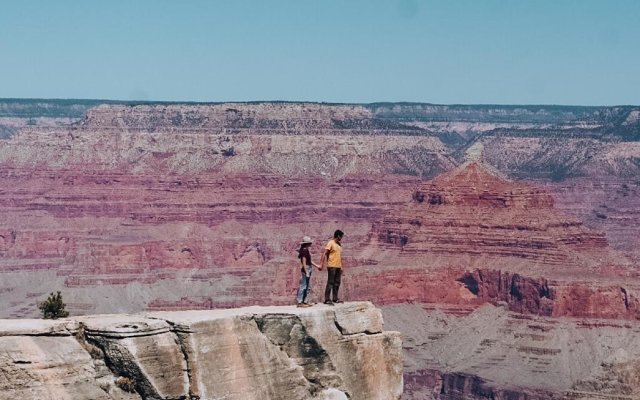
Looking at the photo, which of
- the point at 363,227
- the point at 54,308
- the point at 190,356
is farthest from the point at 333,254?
the point at 363,227

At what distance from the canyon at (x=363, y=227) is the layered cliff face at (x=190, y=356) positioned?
6250 centimetres

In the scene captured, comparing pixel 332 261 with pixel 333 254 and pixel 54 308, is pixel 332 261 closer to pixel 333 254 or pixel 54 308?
pixel 333 254

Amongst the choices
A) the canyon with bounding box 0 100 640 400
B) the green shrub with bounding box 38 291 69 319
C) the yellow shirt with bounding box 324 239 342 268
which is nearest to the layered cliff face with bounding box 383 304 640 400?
the canyon with bounding box 0 100 640 400

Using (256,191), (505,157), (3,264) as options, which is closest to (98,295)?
(3,264)

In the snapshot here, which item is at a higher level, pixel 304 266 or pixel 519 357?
pixel 304 266

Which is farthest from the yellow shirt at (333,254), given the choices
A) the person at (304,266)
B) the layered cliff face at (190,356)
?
the layered cliff face at (190,356)

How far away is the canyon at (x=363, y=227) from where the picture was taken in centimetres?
9562

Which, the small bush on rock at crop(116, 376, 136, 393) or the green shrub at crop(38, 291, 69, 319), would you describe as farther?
the green shrub at crop(38, 291, 69, 319)

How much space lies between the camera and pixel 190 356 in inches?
747

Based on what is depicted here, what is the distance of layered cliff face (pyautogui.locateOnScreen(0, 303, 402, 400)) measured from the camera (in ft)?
60.1

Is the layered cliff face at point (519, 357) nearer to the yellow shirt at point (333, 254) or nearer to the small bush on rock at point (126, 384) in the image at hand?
the yellow shirt at point (333, 254)

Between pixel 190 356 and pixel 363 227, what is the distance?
136 m

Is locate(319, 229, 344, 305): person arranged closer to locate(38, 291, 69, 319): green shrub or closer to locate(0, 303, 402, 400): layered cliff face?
locate(0, 303, 402, 400): layered cliff face

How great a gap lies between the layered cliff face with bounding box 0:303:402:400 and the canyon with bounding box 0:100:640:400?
62501mm
